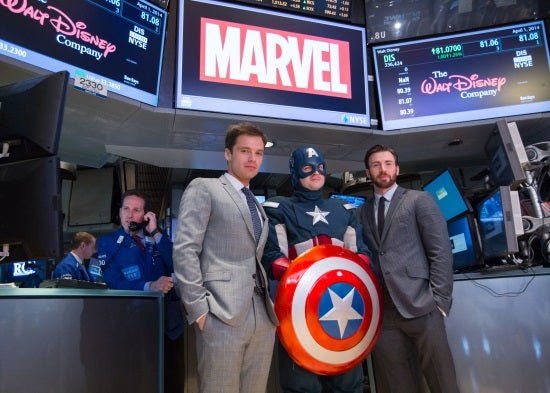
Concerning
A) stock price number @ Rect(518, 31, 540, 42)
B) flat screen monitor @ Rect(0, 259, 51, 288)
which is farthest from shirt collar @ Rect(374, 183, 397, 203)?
flat screen monitor @ Rect(0, 259, 51, 288)

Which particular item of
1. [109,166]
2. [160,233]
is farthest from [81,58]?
[109,166]

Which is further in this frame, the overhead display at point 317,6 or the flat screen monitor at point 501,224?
the overhead display at point 317,6

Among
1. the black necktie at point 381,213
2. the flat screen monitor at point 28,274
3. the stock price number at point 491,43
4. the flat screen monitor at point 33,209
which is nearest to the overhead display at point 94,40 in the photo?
the flat screen monitor at point 33,209

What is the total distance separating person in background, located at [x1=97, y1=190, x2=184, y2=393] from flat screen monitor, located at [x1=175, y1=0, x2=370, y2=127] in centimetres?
89

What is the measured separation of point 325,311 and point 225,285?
1.68 ft

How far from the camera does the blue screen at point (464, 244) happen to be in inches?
142

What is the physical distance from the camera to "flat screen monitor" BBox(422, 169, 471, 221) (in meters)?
3.75

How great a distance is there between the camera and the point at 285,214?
102 inches

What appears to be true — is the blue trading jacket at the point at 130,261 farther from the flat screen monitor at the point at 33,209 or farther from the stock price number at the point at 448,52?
the stock price number at the point at 448,52

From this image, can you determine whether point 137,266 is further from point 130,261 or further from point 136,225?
point 136,225

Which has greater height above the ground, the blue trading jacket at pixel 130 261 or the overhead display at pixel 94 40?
the overhead display at pixel 94 40

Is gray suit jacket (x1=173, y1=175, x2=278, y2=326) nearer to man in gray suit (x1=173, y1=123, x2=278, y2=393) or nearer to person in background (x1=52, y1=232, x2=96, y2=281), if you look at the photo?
man in gray suit (x1=173, y1=123, x2=278, y2=393)

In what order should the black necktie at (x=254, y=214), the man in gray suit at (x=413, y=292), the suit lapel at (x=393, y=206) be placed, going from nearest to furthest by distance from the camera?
the black necktie at (x=254, y=214) → the man in gray suit at (x=413, y=292) → the suit lapel at (x=393, y=206)

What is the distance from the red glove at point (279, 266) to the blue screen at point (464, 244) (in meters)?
1.96
